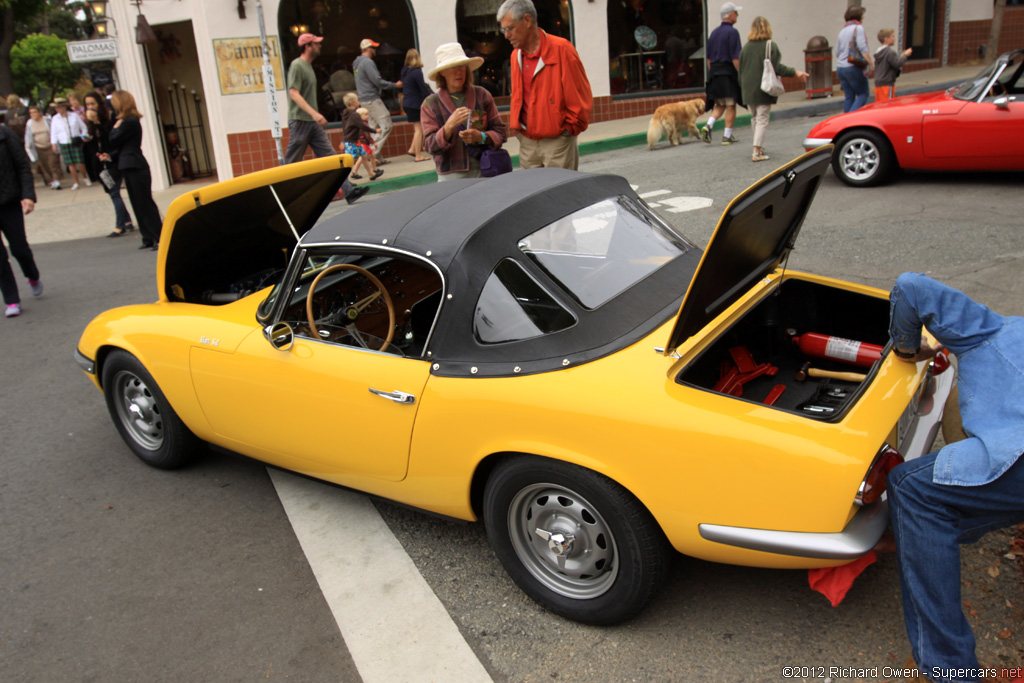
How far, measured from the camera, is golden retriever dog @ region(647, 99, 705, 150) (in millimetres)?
13453

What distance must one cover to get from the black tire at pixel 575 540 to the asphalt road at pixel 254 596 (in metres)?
0.12

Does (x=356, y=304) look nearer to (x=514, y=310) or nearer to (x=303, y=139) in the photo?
(x=514, y=310)

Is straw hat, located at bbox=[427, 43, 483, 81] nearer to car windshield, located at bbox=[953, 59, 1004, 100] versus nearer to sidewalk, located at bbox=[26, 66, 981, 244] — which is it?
car windshield, located at bbox=[953, 59, 1004, 100]

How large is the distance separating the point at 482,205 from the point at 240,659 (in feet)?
6.38

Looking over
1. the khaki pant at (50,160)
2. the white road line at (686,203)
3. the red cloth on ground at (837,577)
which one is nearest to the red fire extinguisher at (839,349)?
the red cloth on ground at (837,577)

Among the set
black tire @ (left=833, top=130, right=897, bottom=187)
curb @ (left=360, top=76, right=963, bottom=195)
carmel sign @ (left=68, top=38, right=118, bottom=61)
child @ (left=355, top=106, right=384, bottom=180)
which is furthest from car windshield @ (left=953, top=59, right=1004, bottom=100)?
carmel sign @ (left=68, top=38, right=118, bottom=61)

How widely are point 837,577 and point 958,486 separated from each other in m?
0.46

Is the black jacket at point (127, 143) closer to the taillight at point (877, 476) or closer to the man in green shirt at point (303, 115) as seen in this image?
the man in green shirt at point (303, 115)

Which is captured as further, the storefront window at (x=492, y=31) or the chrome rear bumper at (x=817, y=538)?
the storefront window at (x=492, y=31)

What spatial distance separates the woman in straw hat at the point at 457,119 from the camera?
6.07 m

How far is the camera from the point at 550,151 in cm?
653

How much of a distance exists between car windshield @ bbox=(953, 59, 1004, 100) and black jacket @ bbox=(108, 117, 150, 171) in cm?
904

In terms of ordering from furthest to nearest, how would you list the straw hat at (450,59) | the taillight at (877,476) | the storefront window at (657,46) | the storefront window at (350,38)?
the storefront window at (657,46)
the storefront window at (350,38)
the straw hat at (450,59)
the taillight at (877,476)

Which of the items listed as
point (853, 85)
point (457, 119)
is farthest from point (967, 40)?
point (457, 119)
